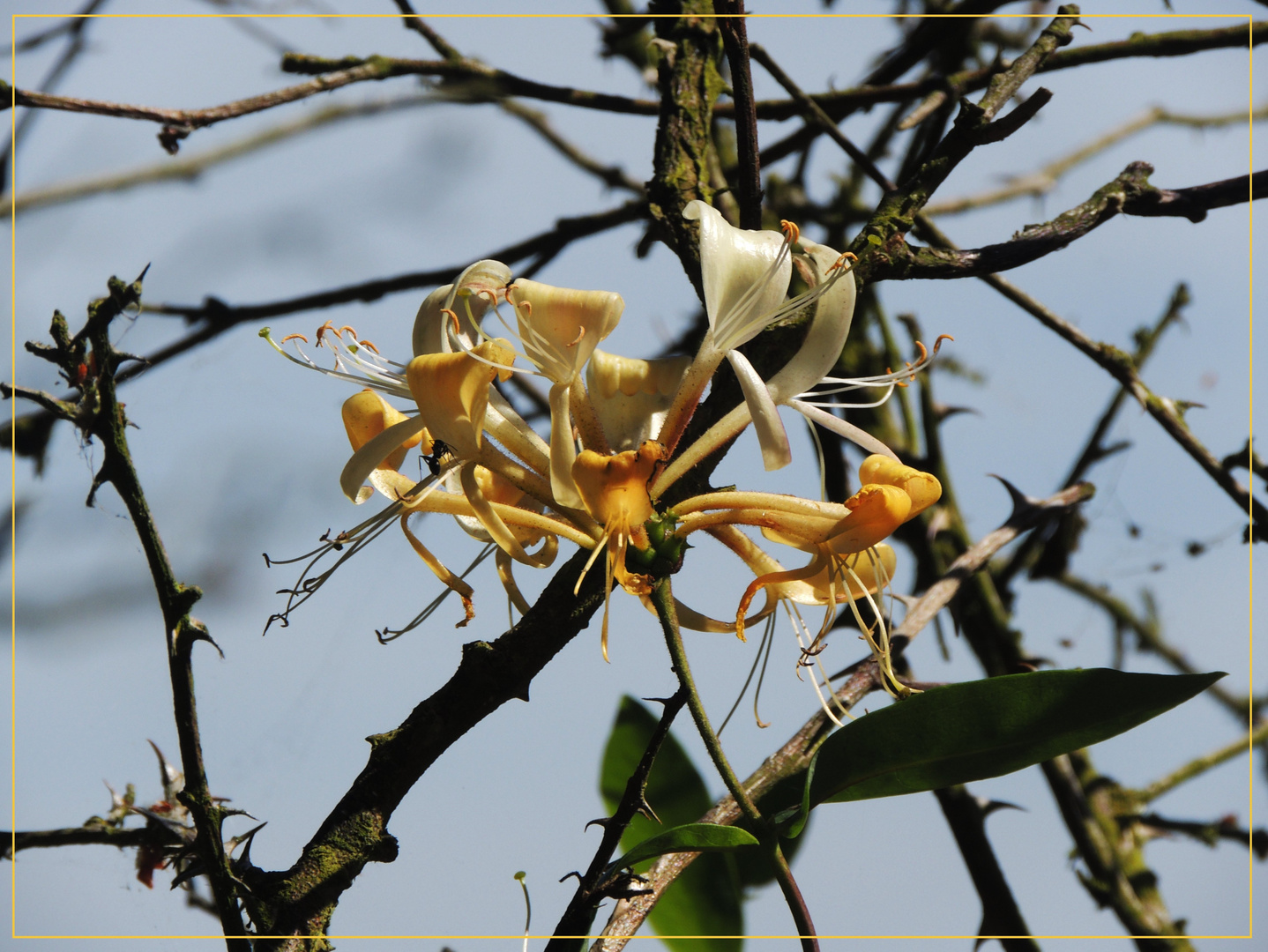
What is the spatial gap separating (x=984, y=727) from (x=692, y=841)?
19cm

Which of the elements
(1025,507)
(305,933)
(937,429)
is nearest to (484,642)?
(305,933)

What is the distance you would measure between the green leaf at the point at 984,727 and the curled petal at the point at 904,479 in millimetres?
122

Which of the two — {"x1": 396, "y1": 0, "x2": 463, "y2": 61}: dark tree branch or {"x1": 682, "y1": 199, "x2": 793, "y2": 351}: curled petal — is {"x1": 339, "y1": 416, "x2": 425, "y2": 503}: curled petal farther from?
{"x1": 396, "y1": 0, "x2": 463, "y2": 61}: dark tree branch

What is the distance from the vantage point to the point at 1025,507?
4.08 feet

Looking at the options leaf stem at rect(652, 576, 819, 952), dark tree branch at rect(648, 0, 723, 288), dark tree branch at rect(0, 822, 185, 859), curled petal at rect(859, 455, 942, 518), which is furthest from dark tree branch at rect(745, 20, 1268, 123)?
dark tree branch at rect(0, 822, 185, 859)

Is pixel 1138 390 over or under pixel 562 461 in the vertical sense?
over

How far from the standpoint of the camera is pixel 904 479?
25.8 inches

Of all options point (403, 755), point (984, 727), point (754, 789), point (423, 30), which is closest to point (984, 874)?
point (754, 789)

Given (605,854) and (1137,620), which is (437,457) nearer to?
(605,854)

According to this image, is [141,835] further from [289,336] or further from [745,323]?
[745,323]

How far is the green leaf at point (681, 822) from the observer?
1.09m

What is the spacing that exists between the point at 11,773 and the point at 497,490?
0.60 meters

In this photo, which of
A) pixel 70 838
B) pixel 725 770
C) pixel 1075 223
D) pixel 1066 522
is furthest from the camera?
pixel 1066 522

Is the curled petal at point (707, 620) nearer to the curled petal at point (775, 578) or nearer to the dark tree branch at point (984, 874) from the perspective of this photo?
the curled petal at point (775, 578)
